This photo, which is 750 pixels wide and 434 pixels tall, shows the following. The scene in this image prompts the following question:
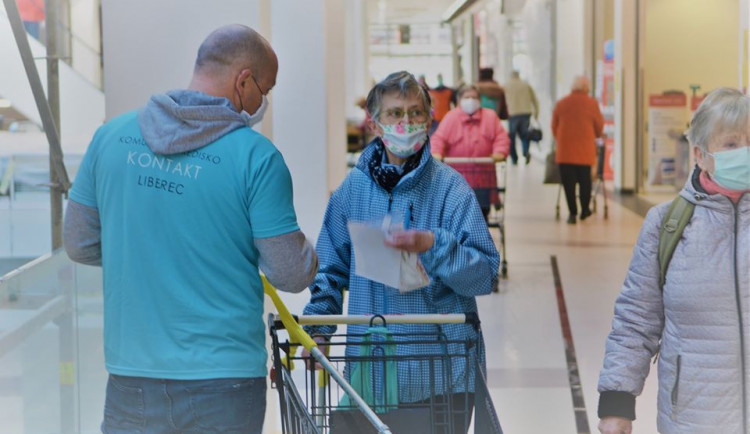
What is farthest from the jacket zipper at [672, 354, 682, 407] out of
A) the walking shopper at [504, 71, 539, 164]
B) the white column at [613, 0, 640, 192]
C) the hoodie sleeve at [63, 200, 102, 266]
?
the walking shopper at [504, 71, 539, 164]

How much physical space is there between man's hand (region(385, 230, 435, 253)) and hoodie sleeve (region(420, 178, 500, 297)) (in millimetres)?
82

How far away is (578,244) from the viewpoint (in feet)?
44.1

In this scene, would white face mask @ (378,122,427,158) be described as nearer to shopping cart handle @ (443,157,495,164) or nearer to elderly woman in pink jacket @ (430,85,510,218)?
shopping cart handle @ (443,157,495,164)

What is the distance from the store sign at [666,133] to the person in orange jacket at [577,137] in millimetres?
2945

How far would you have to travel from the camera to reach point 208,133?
2.68 m

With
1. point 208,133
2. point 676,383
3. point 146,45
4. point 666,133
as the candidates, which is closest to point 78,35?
point 146,45

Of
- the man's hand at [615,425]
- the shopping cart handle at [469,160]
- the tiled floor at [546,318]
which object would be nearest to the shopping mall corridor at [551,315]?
the tiled floor at [546,318]

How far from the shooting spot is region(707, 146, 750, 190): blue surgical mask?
111 inches

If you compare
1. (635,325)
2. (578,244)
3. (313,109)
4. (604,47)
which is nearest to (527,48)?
(604,47)

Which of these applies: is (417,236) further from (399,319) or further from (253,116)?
(253,116)

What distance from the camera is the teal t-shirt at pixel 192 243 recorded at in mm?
2668

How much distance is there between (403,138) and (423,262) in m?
0.41

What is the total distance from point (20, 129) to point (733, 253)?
12.0 ft

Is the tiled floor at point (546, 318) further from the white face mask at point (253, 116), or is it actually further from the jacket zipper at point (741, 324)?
the jacket zipper at point (741, 324)
